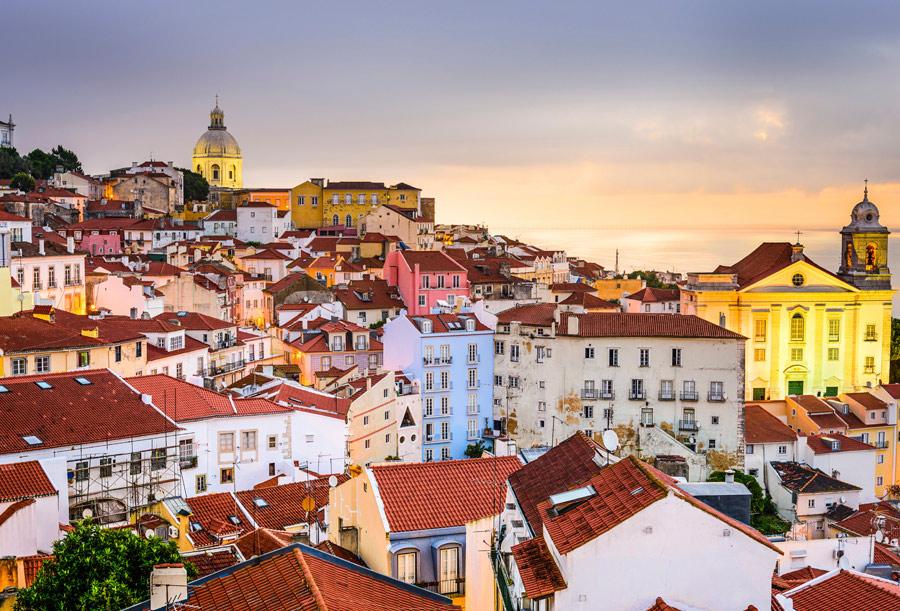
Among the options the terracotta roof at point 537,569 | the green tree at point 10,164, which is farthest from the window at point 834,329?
the green tree at point 10,164

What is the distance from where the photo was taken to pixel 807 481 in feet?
129

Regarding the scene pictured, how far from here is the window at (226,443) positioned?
27875 mm

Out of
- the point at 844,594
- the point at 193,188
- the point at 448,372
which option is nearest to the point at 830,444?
the point at 448,372

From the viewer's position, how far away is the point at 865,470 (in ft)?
139

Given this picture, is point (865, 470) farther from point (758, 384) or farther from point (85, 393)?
point (85, 393)

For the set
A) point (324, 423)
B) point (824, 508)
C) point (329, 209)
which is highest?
point (329, 209)

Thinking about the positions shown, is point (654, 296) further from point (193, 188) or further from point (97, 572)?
point (193, 188)

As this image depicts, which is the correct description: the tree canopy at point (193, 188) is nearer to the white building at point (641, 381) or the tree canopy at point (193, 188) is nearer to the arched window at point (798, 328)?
the arched window at point (798, 328)

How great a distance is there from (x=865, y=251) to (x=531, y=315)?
2284cm

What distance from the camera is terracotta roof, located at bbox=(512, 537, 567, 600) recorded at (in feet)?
36.8

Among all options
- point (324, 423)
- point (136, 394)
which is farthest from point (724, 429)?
point (136, 394)

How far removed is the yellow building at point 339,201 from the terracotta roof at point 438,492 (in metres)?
79.1

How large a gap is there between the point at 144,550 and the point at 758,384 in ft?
144

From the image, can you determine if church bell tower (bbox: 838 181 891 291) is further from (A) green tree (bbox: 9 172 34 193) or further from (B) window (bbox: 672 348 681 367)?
(A) green tree (bbox: 9 172 34 193)
